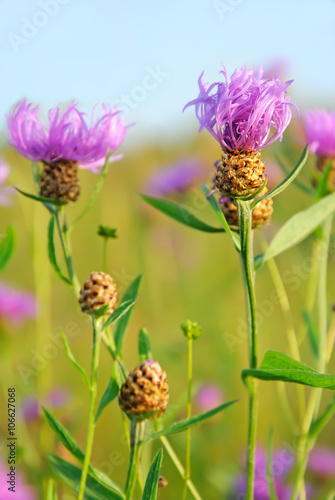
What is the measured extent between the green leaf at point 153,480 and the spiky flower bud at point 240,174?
1.09 feet

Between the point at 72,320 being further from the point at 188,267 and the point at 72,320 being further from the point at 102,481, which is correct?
the point at 102,481

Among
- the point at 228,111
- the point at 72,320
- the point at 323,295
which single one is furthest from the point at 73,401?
the point at 228,111

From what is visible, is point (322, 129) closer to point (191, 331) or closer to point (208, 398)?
point (191, 331)

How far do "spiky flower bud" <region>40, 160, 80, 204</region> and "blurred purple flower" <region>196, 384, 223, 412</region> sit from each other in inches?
46.6

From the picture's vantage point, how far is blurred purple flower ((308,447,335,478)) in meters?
1.69

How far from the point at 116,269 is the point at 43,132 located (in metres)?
1.98

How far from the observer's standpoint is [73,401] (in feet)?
5.77

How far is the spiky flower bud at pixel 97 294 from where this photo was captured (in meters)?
0.75

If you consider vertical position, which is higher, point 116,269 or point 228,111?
point 228,111

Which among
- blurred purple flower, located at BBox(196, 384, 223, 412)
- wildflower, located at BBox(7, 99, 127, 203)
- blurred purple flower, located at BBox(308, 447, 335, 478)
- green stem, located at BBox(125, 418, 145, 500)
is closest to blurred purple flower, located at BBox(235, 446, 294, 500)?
blurred purple flower, located at BBox(308, 447, 335, 478)

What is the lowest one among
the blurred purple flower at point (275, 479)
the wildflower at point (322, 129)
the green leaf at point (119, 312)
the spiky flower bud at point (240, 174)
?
the blurred purple flower at point (275, 479)

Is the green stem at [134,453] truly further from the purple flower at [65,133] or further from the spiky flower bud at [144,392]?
the purple flower at [65,133]

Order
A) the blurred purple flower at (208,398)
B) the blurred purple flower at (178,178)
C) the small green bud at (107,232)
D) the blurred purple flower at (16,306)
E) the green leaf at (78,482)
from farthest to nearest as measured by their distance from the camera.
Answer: the blurred purple flower at (178,178) → the blurred purple flower at (208,398) → the blurred purple flower at (16,306) → the small green bud at (107,232) → the green leaf at (78,482)

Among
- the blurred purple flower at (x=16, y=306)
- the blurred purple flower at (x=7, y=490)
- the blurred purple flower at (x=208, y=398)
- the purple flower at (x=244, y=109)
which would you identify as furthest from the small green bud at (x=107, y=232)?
the blurred purple flower at (x=208, y=398)
